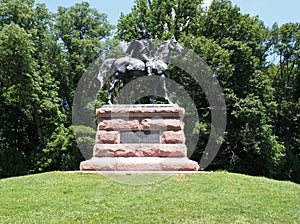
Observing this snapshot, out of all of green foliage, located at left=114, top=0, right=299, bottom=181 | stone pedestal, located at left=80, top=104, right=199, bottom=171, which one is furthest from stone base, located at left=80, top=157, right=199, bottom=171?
green foliage, located at left=114, top=0, right=299, bottom=181

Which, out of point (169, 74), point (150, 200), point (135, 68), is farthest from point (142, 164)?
point (169, 74)

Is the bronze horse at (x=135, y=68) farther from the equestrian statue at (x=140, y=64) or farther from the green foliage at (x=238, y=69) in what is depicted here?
the green foliage at (x=238, y=69)

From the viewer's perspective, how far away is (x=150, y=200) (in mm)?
7289

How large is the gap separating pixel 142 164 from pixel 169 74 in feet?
34.2

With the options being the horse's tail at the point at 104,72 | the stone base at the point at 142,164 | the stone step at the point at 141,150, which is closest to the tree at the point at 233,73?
the horse's tail at the point at 104,72

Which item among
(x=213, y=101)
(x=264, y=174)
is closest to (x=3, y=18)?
(x=213, y=101)

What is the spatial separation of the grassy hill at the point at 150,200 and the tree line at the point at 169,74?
10.5 meters

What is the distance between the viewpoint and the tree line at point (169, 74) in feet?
64.2

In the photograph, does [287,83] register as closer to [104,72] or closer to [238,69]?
[238,69]

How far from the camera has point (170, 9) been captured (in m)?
23.8

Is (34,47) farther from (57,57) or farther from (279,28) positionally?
(279,28)

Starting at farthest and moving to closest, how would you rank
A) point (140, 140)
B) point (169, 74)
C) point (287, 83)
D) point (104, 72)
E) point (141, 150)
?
point (287, 83), point (169, 74), point (104, 72), point (140, 140), point (141, 150)

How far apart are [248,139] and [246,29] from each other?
22.3ft

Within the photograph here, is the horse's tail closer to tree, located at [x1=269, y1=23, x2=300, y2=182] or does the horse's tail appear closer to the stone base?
the stone base
